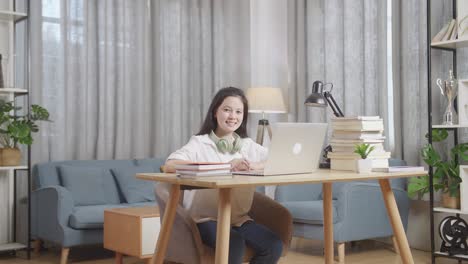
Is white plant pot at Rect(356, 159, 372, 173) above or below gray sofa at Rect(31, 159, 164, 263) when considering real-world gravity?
above

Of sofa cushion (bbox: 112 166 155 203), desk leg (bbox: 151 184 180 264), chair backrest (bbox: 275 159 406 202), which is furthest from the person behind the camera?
sofa cushion (bbox: 112 166 155 203)

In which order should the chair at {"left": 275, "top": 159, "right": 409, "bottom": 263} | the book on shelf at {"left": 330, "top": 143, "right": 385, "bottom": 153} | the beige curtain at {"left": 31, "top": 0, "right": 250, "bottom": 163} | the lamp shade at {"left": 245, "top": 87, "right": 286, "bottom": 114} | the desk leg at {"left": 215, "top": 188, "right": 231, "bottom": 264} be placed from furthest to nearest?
the lamp shade at {"left": 245, "top": 87, "right": 286, "bottom": 114} < the beige curtain at {"left": 31, "top": 0, "right": 250, "bottom": 163} < the chair at {"left": 275, "top": 159, "right": 409, "bottom": 263} < the book on shelf at {"left": 330, "top": 143, "right": 385, "bottom": 153} < the desk leg at {"left": 215, "top": 188, "right": 231, "bottom": 264}

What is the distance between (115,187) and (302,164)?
2.66 meters

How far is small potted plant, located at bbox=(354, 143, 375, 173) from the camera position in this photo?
111 inches

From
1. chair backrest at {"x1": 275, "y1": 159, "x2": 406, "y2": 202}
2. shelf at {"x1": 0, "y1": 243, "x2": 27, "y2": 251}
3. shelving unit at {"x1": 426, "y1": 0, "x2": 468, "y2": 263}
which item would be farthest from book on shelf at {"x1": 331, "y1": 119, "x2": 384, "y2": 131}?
shelf at {"x1": 0, "y1": 243, "x2": 27, "y2": 251}

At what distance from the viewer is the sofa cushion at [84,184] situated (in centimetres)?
472

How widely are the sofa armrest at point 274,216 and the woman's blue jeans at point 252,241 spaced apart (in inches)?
4.7

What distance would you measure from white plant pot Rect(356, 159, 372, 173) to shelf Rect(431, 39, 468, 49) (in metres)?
1.76

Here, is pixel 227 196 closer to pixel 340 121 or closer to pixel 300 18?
pixel 340 121

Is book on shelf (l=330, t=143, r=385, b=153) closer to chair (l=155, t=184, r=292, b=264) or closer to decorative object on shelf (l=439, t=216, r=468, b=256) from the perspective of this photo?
Result: chair (l=155, t=184, r=292, b=264)

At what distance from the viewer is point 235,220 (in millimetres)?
2871

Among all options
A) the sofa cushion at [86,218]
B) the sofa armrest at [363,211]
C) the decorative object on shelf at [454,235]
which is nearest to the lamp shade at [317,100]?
the sofa armrest at [363,211]

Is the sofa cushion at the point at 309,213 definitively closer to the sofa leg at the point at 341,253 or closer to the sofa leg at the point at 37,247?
the sofa leg at the point at 341,253

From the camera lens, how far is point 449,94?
434cm
